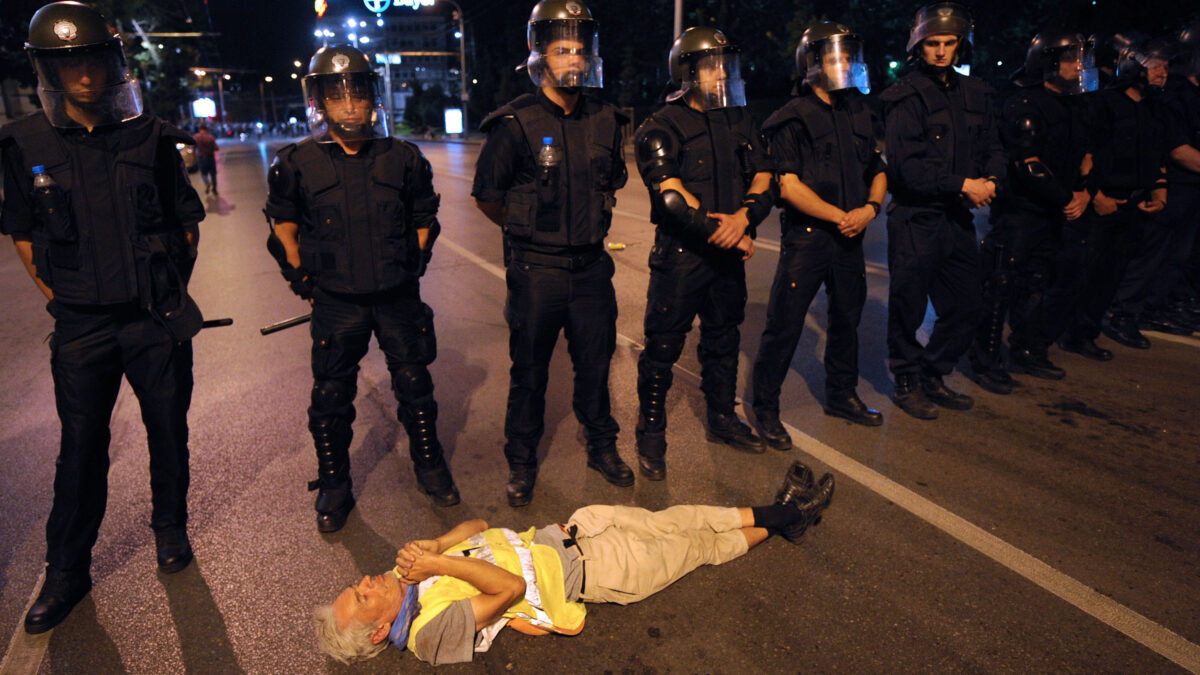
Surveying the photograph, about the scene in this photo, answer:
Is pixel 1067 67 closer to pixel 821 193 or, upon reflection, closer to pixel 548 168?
pixel 821 193

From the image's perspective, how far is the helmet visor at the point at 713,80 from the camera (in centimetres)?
353

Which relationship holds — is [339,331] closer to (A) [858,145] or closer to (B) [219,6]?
(A) [858,145]

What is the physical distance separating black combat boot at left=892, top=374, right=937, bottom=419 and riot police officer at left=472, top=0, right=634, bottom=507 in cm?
215

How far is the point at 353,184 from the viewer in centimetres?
318

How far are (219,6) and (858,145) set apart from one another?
94693 millimetres

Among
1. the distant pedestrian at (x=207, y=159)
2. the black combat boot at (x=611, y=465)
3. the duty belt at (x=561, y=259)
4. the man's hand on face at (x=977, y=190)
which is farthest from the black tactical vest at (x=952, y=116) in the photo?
the distant pedestrian at (x=207, y=159)

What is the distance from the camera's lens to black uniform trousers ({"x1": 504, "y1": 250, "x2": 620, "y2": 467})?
11.3 ft

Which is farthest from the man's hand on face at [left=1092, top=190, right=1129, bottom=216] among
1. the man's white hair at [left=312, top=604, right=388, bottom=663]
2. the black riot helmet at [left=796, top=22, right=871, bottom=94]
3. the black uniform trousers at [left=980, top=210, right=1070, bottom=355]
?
the man's white hair at [left=312, top=604, right=388, bottom=663]

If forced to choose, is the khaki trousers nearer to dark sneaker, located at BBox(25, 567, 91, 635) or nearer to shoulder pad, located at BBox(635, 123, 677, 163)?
shoulder pad, located at BBox(635, 123, 677, 163)

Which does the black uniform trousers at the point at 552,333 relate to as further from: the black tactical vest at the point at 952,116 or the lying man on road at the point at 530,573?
the black tactical vest at the point at 952,116

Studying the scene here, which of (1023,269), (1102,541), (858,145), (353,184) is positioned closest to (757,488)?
(1102,541)

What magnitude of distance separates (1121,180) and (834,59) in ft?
9.43

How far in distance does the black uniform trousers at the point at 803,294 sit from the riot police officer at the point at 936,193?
48 centimetres

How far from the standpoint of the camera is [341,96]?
3.14 m
